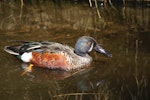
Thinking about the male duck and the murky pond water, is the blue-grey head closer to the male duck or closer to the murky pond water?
the male duck

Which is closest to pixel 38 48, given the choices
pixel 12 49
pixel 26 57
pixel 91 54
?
pixel 26 57

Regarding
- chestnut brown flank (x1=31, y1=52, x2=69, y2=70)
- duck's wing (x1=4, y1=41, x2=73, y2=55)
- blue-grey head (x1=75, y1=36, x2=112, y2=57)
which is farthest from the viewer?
blue-grey head (x1=75, y1=36, x2=112, y2=57)

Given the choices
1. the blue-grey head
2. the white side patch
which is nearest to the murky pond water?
the white side patch

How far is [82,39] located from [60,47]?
41 cm

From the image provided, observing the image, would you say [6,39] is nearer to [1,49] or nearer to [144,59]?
[1,49]

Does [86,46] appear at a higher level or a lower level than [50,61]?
higher

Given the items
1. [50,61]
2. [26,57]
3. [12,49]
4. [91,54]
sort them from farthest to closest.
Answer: [91,54] < [12,49] < [26,57] < [50,61]

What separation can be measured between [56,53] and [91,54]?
100cm

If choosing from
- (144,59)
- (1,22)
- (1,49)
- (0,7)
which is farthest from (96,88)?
(0,7)

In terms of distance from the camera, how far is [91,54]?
8.11 meters

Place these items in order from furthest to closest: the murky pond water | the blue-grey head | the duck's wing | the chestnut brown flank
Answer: the blue-grey head < the duck's wing < the chestnut brown flank < the murky pond water

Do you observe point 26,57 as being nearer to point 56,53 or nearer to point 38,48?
point 38,48

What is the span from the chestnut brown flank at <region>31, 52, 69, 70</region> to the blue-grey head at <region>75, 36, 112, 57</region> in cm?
38

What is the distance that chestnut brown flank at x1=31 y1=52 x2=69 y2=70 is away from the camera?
7250 mm
